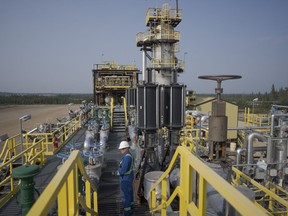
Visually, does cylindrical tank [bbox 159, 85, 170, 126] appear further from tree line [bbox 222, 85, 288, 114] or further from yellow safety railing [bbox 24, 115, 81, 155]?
tree line [bbox 222, 85, 288, 114]

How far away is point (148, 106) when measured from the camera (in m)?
5.46

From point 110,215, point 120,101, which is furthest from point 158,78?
point 110,215

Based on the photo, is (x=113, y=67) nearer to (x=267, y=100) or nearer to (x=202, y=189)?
(x=202, y=189)

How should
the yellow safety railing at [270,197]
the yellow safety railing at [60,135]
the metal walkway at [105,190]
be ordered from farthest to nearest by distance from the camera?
1. the yellow safety railing at [60,135]
2. the metal walkway at [105,190]
3. the yellow safety railing at [270,197]

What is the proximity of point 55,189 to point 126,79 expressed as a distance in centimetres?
2356

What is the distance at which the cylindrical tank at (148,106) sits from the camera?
545 cm

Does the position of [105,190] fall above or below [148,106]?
below

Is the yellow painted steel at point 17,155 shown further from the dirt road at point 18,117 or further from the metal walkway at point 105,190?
the dirt road at point 18,117

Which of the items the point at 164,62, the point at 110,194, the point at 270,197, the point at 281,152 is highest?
the point at 164,62

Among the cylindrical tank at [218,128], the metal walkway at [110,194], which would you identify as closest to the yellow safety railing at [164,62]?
the metal walkway at [110,194]

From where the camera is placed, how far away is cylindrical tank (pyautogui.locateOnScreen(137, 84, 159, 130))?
5449 millimetres

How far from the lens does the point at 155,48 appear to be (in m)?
22.7

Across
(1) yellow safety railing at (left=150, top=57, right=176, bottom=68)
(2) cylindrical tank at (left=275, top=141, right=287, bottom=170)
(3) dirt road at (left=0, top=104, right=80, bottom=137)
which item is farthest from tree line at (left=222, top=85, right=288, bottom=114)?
(3) dirt road at (left=0, top=104, right=80, bottom=137)

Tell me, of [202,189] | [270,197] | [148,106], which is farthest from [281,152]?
[202,189]
